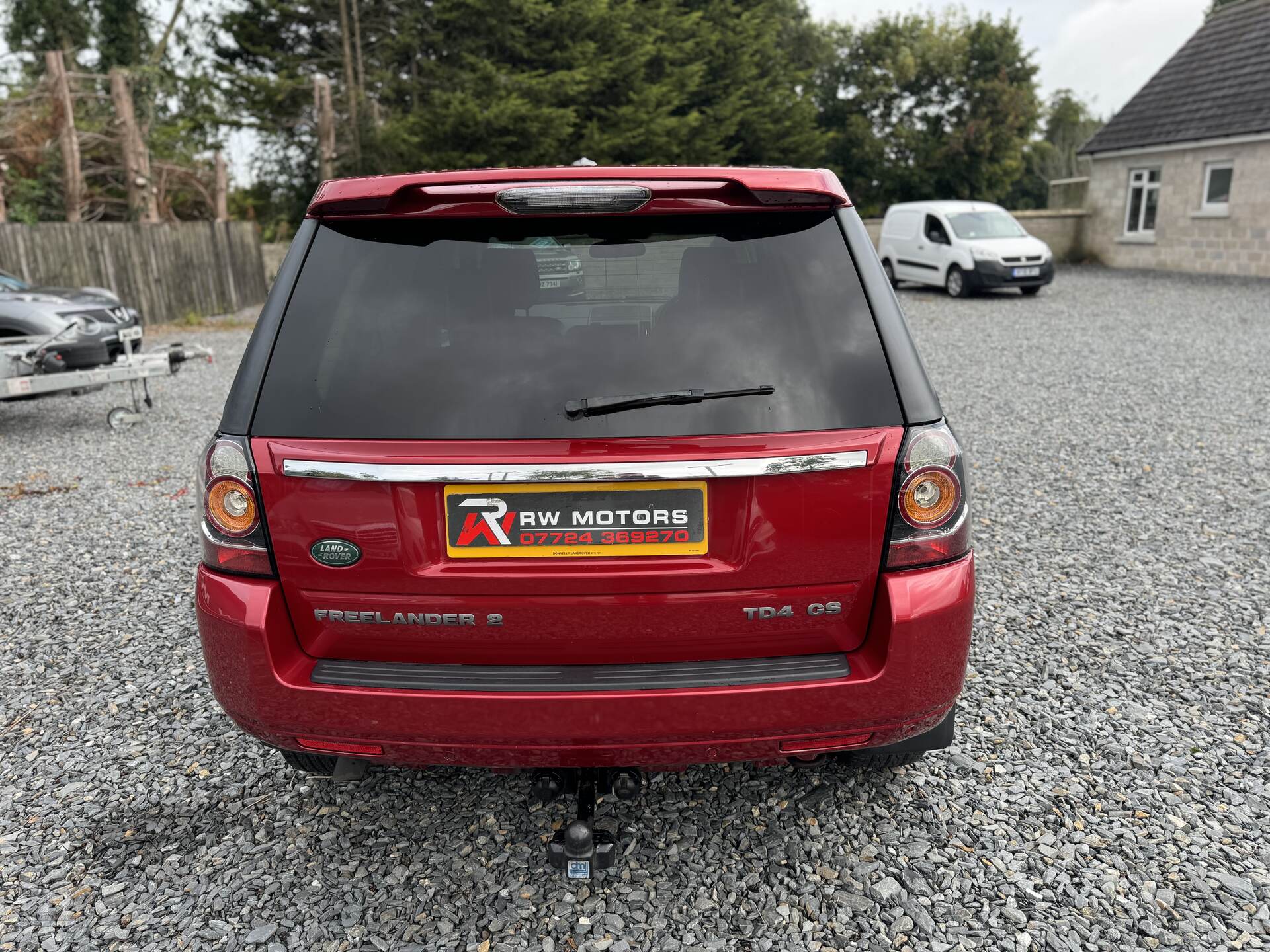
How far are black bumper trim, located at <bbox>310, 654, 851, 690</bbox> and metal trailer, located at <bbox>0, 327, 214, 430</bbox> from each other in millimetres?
7377

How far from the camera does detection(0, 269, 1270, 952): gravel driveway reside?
2352 mm

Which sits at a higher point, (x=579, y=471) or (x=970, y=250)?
(x=579, y=471)

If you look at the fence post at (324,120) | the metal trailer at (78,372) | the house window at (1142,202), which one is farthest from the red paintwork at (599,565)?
the house window at (1142,202)

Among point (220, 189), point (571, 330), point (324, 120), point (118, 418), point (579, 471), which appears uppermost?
point (324, 120)

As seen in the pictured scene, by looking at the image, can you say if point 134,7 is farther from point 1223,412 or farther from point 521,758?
point 521,758

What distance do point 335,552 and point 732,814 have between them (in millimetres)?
1466

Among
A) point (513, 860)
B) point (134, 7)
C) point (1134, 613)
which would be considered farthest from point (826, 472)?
point (134, 7)

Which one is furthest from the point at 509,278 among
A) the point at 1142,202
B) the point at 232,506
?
the point at 1142,202

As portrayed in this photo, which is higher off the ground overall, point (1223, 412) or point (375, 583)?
point (375, 583)

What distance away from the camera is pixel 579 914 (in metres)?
2.38

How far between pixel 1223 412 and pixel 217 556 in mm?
9206

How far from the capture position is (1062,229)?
27625mm

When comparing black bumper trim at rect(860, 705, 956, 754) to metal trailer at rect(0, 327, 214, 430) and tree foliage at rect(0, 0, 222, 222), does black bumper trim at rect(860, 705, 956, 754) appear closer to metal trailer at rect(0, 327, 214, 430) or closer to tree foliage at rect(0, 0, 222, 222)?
metal trailer at rect(0, 327, 214, 430)

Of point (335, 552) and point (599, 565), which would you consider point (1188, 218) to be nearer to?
point (599, 565)
